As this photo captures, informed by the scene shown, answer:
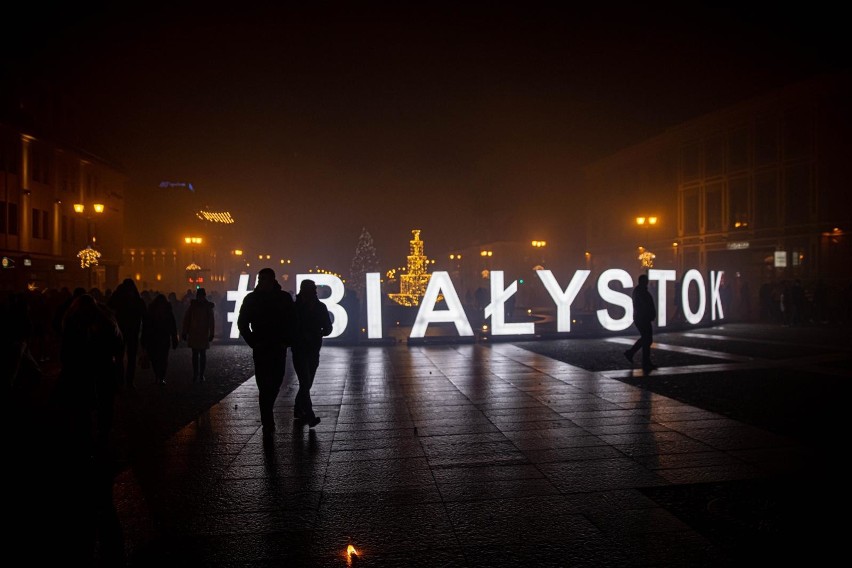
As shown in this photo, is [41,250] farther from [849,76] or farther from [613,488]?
[849,76]

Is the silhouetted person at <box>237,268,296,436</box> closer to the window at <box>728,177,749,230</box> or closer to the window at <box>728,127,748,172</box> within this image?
the window at <box>728,177,749,230</box>

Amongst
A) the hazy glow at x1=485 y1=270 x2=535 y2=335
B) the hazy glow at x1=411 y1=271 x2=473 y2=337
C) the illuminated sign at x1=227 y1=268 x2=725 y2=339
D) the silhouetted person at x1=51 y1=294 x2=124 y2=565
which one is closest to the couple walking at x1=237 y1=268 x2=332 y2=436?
the silhouetted person at x1=51 y1=294 x2=124 y2=565

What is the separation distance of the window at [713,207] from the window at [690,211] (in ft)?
3.42

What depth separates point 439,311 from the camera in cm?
1900

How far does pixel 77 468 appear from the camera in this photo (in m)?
6.27

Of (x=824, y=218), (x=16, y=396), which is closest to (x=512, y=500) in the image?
(x=16, y=396)

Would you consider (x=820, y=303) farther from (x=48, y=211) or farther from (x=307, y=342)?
(x=48, y=211)

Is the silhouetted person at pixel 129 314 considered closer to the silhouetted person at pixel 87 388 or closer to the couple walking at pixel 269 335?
the silhouetted person at pixel 87 388

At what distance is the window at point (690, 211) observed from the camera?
44375 mm

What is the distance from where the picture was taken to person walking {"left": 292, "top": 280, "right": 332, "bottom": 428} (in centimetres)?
824

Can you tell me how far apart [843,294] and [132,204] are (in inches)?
2734

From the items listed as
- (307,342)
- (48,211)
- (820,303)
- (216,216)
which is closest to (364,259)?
(216,216)

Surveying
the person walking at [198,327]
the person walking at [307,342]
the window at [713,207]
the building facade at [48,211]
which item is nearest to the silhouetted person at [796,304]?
the window at [713,207]

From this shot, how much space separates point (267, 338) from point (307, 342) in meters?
1.02
